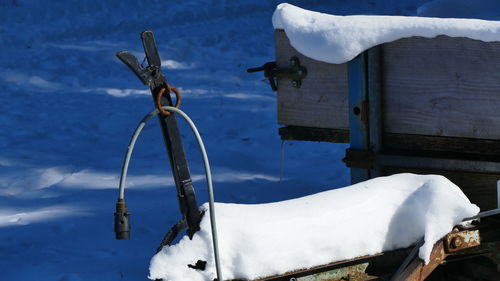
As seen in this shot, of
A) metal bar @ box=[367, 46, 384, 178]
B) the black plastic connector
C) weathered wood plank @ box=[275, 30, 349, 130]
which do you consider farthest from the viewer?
weathered wood plank @ box=[275, 30, 349, 130]

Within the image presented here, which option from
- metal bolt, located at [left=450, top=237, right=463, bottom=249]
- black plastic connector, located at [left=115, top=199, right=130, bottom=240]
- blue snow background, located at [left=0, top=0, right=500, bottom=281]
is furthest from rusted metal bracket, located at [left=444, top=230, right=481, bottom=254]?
blue snow background, located at [left=0, top=0, right=500, bottom=281]

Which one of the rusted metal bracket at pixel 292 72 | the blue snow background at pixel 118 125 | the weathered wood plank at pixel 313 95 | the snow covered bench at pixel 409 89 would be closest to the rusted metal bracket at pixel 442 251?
the snow covered bench at pixel 409 89

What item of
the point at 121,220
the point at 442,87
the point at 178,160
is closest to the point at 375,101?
the point at 442,87

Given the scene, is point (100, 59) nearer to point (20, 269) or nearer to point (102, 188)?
point (102, 188)

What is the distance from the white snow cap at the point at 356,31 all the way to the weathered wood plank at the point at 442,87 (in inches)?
3.0

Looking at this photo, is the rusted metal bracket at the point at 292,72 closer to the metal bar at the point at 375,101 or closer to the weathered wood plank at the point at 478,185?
the metal bar at the point at 375,101

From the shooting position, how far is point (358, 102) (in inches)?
127

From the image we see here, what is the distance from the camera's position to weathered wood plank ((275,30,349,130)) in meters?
3.34

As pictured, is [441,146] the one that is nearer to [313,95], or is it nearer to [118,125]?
[313,95]

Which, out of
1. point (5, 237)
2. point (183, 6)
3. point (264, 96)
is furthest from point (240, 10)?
point (5, 237)

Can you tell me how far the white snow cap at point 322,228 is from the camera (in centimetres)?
248

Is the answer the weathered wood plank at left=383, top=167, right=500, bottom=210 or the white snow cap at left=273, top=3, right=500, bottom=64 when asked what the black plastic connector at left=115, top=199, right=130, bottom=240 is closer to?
the white snow cap at left=273, top=3, right=500, bottom=64

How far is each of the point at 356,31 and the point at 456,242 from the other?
88 centimetres

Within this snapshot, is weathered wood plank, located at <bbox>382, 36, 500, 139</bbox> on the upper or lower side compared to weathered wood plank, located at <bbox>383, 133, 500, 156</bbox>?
upper
